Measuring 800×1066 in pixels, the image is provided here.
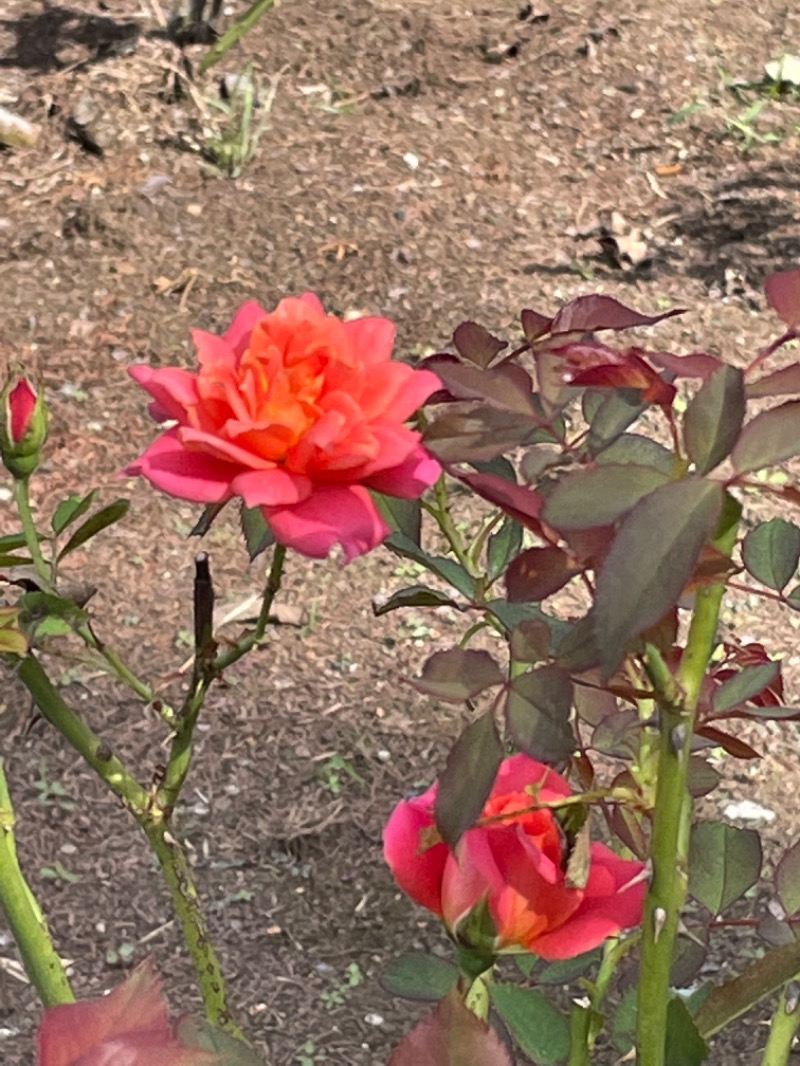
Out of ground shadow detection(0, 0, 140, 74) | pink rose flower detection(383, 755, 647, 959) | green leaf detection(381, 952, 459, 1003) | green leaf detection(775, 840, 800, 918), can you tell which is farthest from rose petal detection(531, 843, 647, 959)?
ground shadow detection(0, 0, 140, 74)

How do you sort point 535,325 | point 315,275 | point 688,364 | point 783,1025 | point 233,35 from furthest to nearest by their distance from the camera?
point 233,35, point 315,275, point 783,1025, point 535,325, point 688,364

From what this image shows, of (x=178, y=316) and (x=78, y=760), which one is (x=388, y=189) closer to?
(x=178, y=316)

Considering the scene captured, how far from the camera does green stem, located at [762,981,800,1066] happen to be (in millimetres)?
636

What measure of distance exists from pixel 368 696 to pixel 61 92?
4.77 ft

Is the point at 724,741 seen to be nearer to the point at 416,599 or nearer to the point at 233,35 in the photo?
the point at 416,599

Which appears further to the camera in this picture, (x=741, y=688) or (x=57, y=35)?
(x=57, y=35)

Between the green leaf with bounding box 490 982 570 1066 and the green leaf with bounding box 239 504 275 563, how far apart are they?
27cm

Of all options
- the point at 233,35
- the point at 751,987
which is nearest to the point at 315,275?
the point at 233,35

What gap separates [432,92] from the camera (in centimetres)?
260

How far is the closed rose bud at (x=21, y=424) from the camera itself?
617 mm

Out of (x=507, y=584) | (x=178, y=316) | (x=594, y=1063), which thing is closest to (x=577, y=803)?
(x=507, y=584)

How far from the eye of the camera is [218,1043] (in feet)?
1.47

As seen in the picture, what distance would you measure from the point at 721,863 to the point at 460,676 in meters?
0.23

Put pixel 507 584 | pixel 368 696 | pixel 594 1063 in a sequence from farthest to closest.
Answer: pixel 368 696
pixel 594 1063
pixel 507 584
